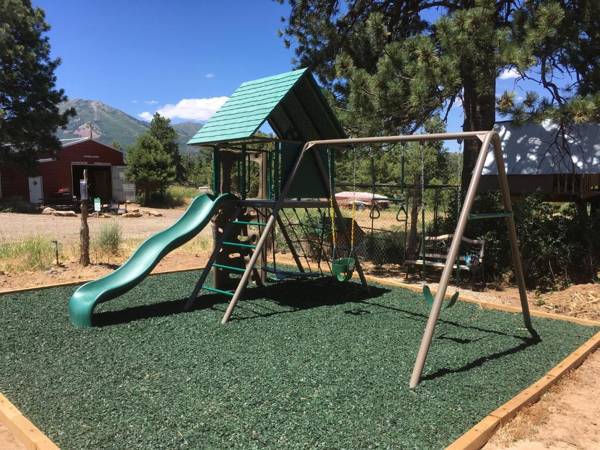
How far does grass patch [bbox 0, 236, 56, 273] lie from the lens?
8336mm

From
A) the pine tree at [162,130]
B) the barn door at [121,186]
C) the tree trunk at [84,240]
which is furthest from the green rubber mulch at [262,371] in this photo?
the pine tree at [162,130]

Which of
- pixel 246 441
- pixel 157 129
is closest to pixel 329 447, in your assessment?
pixel 246 441

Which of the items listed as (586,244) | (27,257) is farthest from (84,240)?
(586,244)

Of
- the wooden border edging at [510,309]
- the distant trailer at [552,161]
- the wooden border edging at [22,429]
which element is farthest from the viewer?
the distant trailer at [552,161]

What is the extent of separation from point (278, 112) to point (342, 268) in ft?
7.49

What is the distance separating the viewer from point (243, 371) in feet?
13.3

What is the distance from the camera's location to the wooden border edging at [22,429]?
2.87 m

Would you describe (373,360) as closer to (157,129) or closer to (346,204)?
(346,204)

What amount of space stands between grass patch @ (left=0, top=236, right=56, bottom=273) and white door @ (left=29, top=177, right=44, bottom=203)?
750 inches

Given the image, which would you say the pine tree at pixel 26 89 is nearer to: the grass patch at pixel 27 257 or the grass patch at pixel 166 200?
the grass patch at pixel 166 200

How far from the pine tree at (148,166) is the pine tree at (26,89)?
13.4 ft

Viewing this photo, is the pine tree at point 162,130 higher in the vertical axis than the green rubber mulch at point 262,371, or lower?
higher

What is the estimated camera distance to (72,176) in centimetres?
2788

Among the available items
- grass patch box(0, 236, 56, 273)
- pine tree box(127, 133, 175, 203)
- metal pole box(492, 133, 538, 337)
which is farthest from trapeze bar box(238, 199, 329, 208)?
pine tree box(127, 133, 175, 203)
